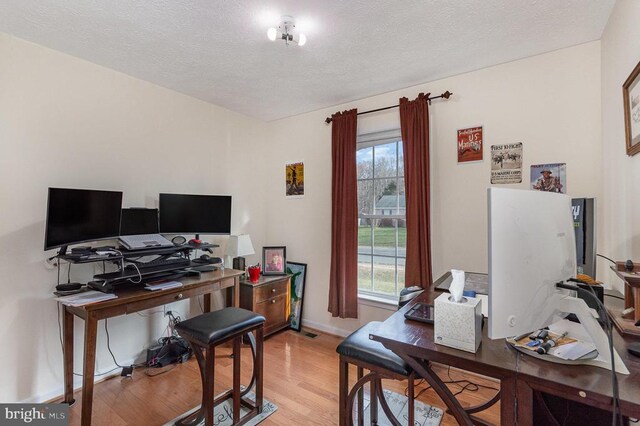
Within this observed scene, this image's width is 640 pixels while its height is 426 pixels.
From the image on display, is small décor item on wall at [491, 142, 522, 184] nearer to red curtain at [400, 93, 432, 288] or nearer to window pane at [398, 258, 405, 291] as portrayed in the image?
red curtain at [400, 93, 432, 288]

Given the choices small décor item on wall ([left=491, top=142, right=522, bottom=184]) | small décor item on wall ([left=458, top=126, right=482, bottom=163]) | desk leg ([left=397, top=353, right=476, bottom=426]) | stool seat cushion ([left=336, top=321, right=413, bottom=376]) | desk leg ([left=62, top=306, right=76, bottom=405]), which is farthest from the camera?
small décor item on wall ([left=458, top=126, right=482, bottom=163])

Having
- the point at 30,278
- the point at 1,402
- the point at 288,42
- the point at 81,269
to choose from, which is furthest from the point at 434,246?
the point at 1,402

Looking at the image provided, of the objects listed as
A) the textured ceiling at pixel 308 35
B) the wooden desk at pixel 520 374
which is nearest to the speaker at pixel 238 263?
the textured ceiling at pixel 308 35

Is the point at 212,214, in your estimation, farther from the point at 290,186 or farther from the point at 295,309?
the point at 295,309

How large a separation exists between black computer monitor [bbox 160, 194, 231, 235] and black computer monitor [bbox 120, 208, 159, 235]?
0.23ft

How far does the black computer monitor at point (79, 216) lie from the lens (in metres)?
1.79

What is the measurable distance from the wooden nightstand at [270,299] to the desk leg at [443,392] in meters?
2.10

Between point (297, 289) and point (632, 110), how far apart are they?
9.88ft

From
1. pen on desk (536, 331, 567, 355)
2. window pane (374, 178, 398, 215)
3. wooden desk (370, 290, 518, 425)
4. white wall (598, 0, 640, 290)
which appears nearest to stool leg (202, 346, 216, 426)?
wooden desk (370, 290, 518, 425)

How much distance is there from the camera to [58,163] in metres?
2.12

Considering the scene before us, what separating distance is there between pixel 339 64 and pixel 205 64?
1058 millimetres

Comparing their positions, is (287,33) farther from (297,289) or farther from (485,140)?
(297,289)

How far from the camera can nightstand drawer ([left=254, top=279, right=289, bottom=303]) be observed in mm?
2971

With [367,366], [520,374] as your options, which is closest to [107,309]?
[367,366]
